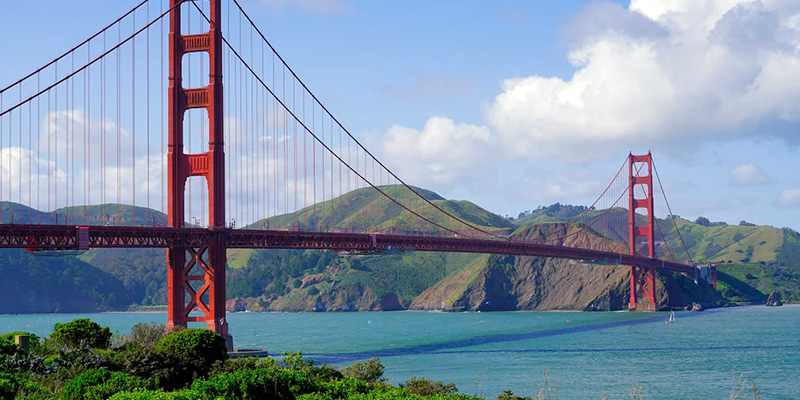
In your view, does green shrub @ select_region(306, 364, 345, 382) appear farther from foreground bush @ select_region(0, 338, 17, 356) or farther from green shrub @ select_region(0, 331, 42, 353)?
green shrub @ select_region(0, 331, 42, 353)

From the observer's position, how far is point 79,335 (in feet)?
122

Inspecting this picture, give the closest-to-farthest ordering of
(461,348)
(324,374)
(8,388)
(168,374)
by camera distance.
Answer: (8,388) → (168,374) → (324,374) → (461,348)

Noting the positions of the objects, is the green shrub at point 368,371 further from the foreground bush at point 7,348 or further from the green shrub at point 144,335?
the foreground bush at point 7,348

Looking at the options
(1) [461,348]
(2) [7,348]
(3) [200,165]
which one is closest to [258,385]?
(2) [7,348]

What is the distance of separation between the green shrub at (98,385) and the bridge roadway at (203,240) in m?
22.7

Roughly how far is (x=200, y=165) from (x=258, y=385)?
34476 millimetres

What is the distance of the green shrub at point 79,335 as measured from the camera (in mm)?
36706

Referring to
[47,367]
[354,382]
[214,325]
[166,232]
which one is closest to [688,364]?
[214,325]

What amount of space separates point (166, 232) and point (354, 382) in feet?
95.7

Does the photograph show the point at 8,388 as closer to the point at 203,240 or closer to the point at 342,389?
the point at 342,389

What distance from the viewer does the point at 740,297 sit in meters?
173

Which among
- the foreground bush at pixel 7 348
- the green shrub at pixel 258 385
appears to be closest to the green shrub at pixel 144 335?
the foreground bush at pixel 7 348

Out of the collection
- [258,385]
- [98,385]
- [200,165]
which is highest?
[200,165]

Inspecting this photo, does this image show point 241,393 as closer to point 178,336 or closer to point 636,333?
point 178,336
